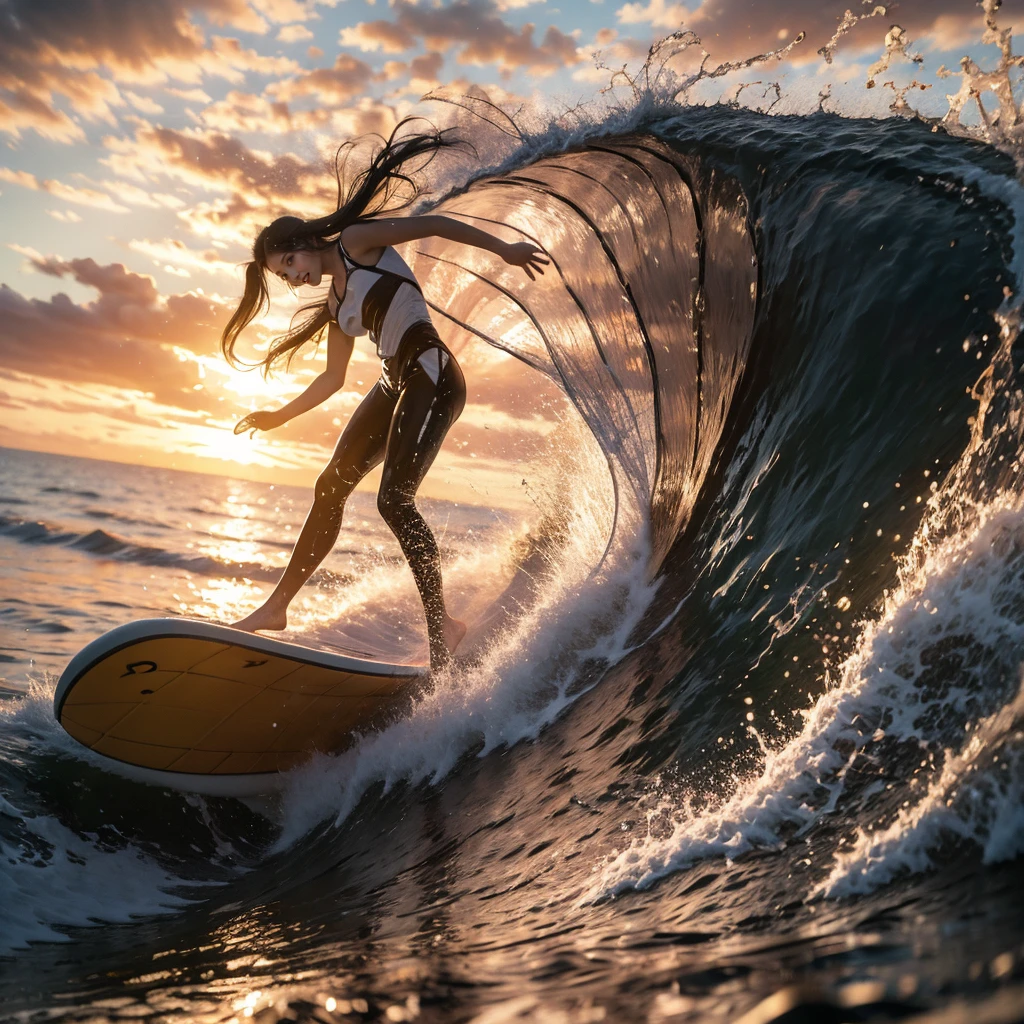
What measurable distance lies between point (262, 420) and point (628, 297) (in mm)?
2638

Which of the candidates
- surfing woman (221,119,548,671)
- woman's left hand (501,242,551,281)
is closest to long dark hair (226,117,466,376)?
surfing woman (221,119,548,671)

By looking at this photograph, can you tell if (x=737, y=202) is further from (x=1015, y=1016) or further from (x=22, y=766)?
(x=22, y=766)

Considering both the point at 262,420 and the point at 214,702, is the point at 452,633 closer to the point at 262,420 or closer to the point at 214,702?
the point at 214,702

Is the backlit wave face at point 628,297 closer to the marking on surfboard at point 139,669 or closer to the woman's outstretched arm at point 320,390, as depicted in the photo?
the woman's outstretched arm at point 320,390

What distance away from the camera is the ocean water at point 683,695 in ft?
4.95

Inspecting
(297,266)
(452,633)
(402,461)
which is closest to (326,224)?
(297,266)

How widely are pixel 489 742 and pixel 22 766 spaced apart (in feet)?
→ 7.76

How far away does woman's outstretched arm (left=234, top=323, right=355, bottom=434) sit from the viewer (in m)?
4.51

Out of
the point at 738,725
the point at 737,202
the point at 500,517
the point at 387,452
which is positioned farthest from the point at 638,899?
the point at 500,517

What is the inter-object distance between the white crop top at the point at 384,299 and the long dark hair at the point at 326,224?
0.17 m

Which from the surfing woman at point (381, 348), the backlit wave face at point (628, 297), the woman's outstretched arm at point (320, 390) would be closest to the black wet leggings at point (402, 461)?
the surfing woman at point (381, 348)

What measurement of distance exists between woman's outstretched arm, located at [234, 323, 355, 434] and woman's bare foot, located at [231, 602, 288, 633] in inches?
38.5

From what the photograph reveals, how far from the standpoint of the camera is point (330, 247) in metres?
4.11

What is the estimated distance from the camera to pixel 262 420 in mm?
4508
